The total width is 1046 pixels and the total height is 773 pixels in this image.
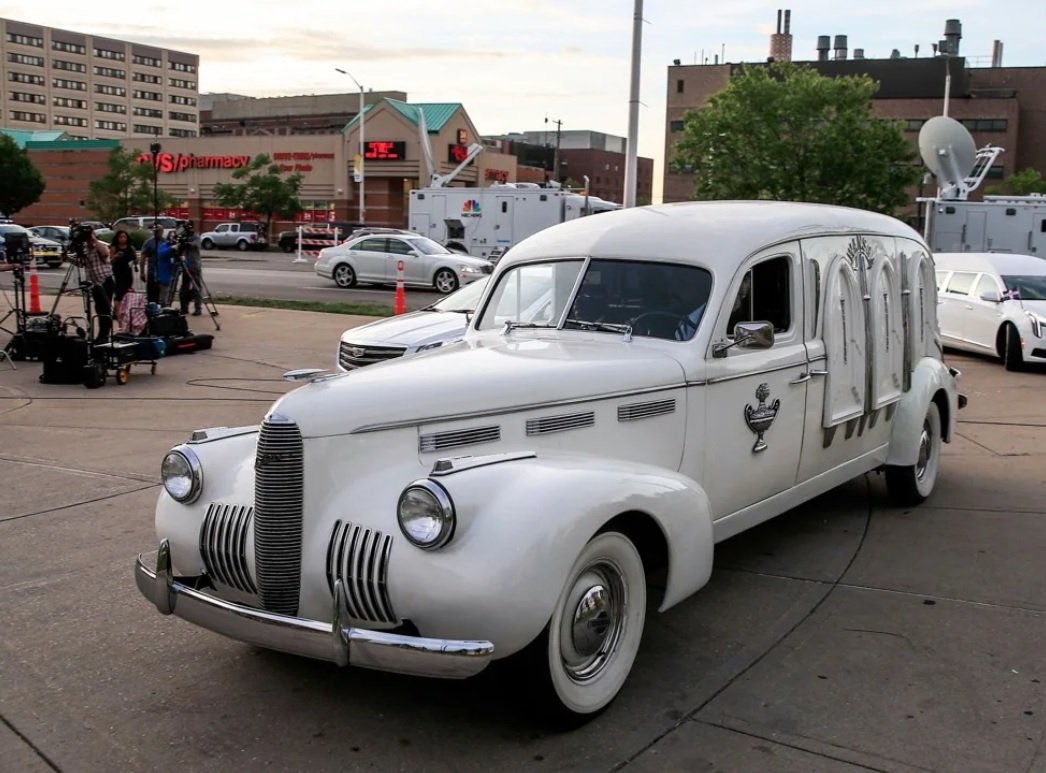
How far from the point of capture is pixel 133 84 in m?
152

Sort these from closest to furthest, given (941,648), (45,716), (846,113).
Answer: (45,716)
(941,648)
(846,113)

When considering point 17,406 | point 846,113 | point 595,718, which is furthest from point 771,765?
point 846,113

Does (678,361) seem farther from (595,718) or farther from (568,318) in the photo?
(595,718)

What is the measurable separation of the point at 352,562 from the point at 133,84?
16511 cm

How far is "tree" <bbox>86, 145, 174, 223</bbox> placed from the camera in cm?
6575

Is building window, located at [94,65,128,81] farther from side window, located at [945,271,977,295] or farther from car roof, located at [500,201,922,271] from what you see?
car roof, located at [500,201,922,271]

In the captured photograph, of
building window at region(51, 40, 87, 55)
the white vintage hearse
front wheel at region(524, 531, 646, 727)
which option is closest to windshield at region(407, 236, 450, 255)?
the white vintage hearse

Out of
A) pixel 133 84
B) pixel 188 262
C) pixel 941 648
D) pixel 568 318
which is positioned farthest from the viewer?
pixel 133 84

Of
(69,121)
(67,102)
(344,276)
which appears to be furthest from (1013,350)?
(69,121)

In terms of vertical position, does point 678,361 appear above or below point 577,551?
above

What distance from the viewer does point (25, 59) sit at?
458ft

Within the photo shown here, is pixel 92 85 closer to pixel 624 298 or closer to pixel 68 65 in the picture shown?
pixel 68 65

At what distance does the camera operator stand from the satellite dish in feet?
58.0

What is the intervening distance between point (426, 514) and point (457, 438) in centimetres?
54
